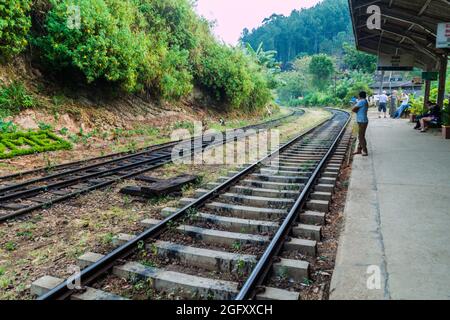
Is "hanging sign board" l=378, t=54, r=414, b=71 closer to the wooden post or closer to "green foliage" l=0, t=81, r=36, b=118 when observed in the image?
the wooden post

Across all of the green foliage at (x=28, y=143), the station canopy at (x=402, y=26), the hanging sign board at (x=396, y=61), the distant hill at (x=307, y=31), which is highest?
the distant hill at (x=307, y=31)

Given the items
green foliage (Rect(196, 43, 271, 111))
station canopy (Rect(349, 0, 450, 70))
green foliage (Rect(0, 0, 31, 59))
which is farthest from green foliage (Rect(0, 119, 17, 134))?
green foliage (Rect(196, 43, 271, 111))

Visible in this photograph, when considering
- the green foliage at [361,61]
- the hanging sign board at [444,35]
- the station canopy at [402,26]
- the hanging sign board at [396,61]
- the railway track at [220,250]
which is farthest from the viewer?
the green foliage at [361,61]

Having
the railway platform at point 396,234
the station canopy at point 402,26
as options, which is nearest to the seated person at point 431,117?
the station canopy at point 402,26

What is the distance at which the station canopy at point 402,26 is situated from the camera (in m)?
11.0

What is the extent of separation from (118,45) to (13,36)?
11.6 feet

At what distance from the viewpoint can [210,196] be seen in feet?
20.1

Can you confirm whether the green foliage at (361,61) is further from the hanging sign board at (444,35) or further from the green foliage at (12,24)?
the green foliage at (12,24)

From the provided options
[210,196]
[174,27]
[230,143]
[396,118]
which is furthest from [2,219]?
[396,118]

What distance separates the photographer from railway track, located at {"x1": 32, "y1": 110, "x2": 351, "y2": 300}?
132 inches

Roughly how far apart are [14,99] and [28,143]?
205 cm

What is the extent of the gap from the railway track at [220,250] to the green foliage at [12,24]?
834cm
